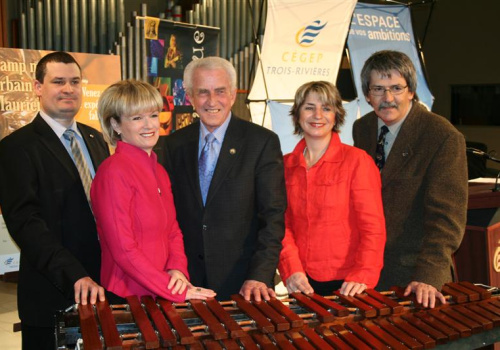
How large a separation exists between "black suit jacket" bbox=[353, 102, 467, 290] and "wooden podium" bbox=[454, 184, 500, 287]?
999 mm

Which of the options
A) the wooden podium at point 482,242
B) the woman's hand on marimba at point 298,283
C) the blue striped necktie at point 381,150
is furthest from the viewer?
the wooden podium at point 482,242

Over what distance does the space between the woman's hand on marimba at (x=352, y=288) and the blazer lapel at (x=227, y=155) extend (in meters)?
0.62

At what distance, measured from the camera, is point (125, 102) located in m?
2.13

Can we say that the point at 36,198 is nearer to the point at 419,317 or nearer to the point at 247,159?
the point at 247,159

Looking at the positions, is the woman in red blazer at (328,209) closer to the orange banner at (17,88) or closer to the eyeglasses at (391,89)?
the eyeglasses at (391,89)

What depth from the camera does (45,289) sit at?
2279mm

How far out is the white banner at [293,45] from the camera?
5.36m

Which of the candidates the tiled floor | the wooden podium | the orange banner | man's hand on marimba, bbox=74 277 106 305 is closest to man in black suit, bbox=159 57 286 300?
man's hand on marimba, bbox=74 277 106 305

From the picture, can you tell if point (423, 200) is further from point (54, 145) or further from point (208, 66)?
point (54, 145)

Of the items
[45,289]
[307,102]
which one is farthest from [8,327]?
[307,102]

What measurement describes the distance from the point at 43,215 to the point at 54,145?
288 mm

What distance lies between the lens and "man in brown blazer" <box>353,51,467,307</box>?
220 cm

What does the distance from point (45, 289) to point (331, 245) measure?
3.74ft

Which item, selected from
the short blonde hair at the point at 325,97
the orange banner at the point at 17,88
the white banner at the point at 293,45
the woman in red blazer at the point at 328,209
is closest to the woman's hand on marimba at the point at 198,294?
the woman in red blazer at the point at 328,209
